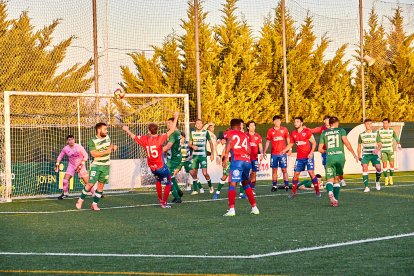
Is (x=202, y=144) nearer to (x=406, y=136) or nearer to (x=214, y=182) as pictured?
(x=214, y=182)

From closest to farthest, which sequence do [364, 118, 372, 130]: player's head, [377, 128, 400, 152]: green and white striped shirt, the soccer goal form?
[364, 118, 372, 130]: player's head
the soccer goal
[377, 128, 400, 152]: green and white striped shirt

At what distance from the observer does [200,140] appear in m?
24.9

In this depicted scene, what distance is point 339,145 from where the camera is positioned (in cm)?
1883

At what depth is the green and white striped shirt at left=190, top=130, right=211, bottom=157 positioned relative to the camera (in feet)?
81.3

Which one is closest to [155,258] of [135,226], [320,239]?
[320,239]

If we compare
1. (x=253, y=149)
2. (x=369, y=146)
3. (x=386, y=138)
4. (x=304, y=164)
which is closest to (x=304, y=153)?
(x=304, y=164)

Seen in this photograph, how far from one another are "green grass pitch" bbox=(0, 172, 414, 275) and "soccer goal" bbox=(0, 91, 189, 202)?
4.88m

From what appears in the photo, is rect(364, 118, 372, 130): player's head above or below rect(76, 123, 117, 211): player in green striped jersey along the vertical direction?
above

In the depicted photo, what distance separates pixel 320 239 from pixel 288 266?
8.69ft

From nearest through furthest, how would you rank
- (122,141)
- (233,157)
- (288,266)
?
(288,266) → (233,157) → (122,141)

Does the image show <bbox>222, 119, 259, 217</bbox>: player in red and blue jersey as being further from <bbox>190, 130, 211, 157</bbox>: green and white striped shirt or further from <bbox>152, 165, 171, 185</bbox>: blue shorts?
<bbox>190, 130, 211, 157</bbox>: green and white striped shirt

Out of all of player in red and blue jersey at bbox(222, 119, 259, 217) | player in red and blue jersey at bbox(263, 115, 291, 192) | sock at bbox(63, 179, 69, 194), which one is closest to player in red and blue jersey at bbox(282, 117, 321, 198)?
player in red and blue jersey at bbox(263, 115, 291, 192)

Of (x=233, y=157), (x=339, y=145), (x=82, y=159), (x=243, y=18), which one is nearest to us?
(x=233, y=157)

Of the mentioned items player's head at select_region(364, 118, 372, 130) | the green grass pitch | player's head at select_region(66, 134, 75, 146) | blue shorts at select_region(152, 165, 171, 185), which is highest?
player's head at select_region(364, 118, 372, 130)
